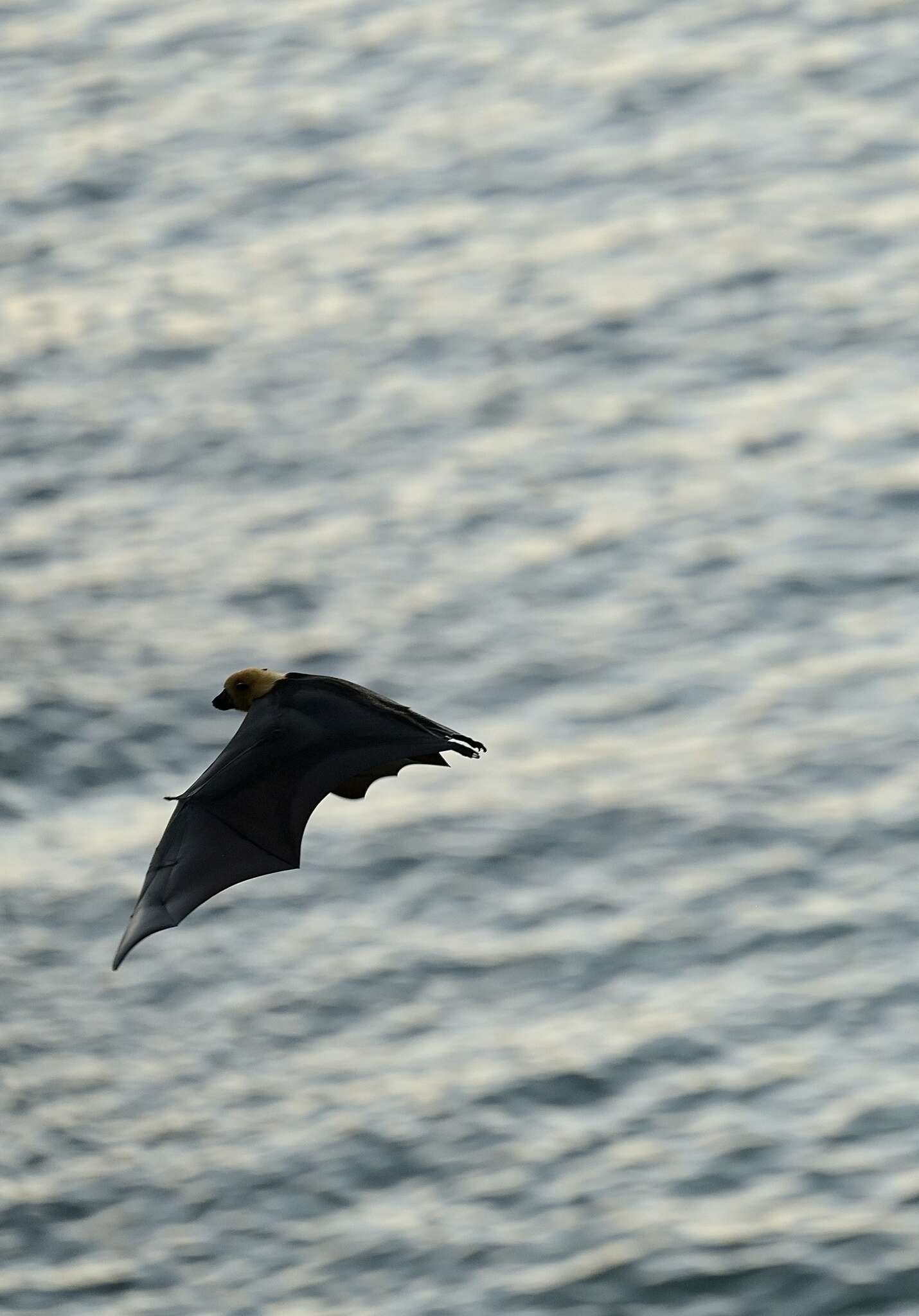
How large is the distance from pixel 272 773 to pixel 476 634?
949 cm

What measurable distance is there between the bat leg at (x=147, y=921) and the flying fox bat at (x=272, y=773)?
2 cm

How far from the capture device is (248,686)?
552 inches

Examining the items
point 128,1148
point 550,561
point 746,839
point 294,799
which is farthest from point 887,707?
point 294,799

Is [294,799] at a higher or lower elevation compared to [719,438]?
lower

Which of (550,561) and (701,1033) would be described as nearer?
(701,1033)

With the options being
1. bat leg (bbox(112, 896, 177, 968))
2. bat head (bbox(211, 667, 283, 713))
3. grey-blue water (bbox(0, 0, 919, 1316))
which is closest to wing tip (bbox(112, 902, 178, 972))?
bat leg (bbox(112, 896, 177, 968))

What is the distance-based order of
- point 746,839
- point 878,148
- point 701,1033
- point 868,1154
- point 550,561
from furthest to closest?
1. point 878,148
2. point 550,561
3. point 746,839
4. point 701,1033
5. point 868,1154

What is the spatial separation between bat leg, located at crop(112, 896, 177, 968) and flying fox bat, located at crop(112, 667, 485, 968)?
0.02 meters

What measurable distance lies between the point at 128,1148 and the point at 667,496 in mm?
7461

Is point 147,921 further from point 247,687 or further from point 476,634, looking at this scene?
point 476,634

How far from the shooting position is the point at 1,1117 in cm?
2000

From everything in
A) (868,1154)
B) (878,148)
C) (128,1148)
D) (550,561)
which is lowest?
(868,1154)

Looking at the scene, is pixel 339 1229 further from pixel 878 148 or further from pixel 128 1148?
pixel 878 148

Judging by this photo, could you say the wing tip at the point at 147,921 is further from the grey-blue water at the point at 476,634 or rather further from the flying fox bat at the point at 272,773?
the grey-blue water at the point at 476,634
